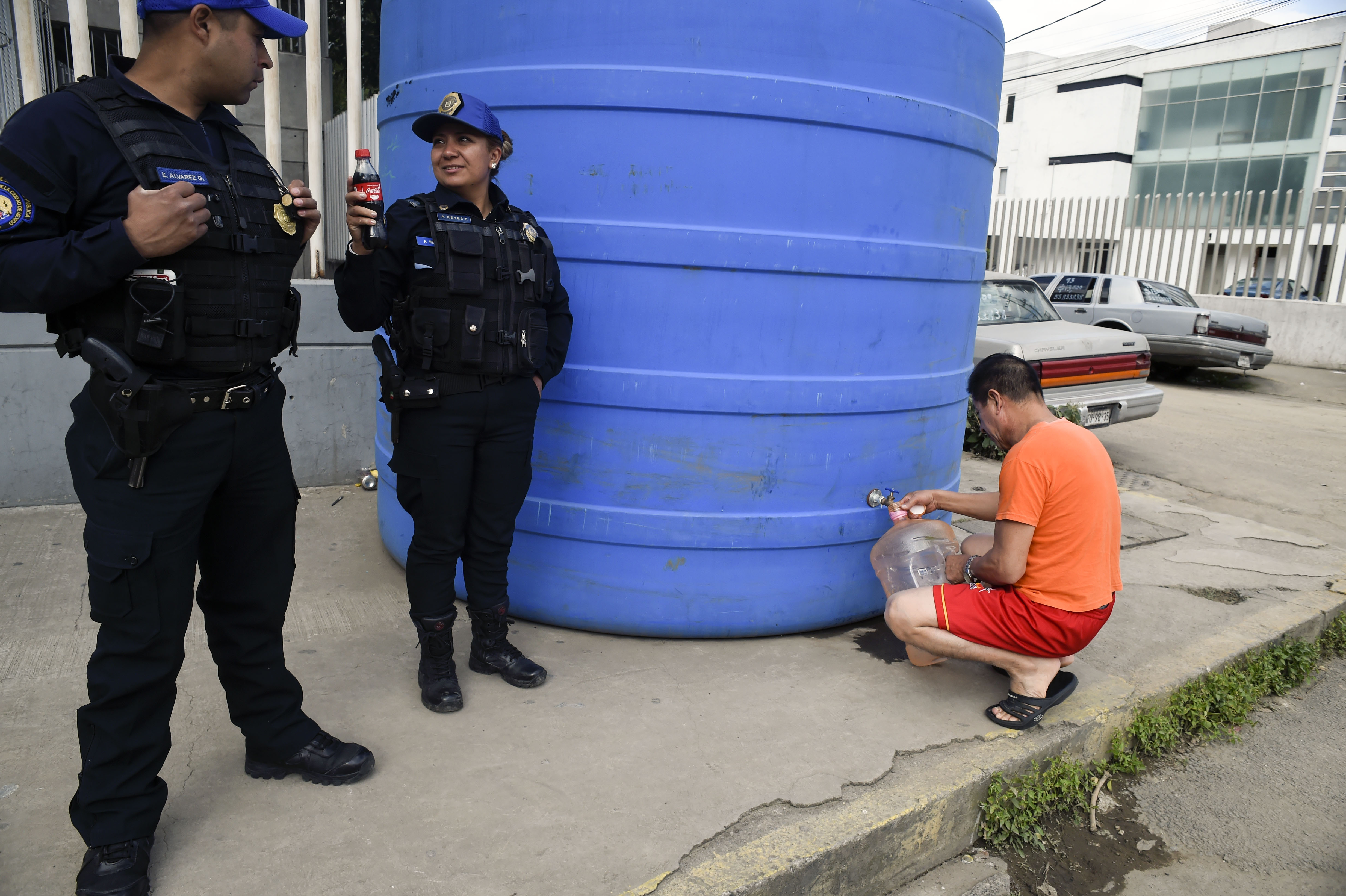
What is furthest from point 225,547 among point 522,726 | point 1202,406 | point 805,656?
point 1202,406

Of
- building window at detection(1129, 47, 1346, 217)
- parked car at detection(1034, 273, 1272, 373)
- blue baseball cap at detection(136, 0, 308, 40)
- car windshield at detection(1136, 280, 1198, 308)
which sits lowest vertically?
parked car at detection(1034, 273, 1272, 373)

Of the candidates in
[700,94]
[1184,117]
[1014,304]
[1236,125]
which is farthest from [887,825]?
[1184,117]

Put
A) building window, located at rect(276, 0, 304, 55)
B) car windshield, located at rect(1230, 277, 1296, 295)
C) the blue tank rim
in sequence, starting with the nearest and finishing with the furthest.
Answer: the blue tank rim
building window, located at rect(276, 0, 304, 55)
car windshield, located at rect(1230, 277, 1296, 295)

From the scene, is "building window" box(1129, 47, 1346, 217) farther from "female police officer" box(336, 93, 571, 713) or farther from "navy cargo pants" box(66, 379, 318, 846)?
"navy cargo pants" box(66, 379, 318, 846)

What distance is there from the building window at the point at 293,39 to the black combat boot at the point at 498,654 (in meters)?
4.34

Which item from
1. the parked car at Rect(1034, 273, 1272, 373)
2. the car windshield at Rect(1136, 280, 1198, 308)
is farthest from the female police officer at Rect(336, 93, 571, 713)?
the car windshield at Rect(1136, 280, 1198, 308)

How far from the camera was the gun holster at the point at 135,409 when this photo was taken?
184cm

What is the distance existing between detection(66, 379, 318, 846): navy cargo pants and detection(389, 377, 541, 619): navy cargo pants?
53 cm

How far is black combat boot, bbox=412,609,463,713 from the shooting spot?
2.71 meters

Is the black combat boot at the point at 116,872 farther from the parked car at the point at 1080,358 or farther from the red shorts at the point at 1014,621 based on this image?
the parked car at the point at 1080,358

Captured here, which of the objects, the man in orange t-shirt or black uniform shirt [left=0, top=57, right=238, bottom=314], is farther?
the man in orange t-shirt

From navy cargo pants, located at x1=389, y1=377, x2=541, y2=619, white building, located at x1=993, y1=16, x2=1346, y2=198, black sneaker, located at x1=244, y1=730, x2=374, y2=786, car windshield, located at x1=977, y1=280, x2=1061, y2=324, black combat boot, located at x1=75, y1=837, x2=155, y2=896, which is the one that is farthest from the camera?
white building, located at x1=993, y1=16, x2=1346, y2=198

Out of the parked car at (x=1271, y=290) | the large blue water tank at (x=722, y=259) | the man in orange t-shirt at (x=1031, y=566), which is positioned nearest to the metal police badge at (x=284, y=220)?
the large blue water tank at (x=722, y=259)

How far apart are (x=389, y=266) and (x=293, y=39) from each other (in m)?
4.13
